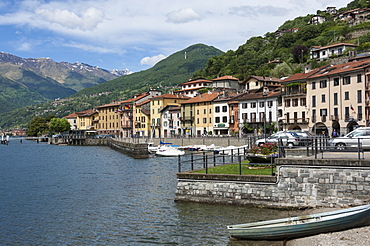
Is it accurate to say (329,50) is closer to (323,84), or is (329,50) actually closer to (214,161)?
(323,84)

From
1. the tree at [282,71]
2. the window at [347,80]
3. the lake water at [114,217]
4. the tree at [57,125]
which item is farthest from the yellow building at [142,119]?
the lake water at [114,217]

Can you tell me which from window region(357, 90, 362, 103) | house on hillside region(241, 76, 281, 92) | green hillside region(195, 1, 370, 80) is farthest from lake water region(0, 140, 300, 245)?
green hillside region(195, 1, 370, 80)

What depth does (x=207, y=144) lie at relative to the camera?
272 feet

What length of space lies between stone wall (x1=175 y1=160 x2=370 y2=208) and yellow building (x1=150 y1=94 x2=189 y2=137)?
337ft

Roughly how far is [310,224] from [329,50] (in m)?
124

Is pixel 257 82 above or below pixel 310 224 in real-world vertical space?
above

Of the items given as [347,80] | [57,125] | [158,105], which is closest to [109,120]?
[57,125]

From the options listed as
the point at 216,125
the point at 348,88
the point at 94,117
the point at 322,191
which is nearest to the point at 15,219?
the point at 322,191

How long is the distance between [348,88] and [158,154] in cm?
3721

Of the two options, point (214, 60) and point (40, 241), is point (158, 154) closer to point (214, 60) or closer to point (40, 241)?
point (40, 241)

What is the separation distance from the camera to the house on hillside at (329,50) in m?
122

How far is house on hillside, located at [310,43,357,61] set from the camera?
122 m

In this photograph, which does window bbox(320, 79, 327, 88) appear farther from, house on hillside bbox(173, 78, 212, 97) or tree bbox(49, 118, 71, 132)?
tree bbox(49, 118, 71, 132)

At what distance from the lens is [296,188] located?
1823cm
